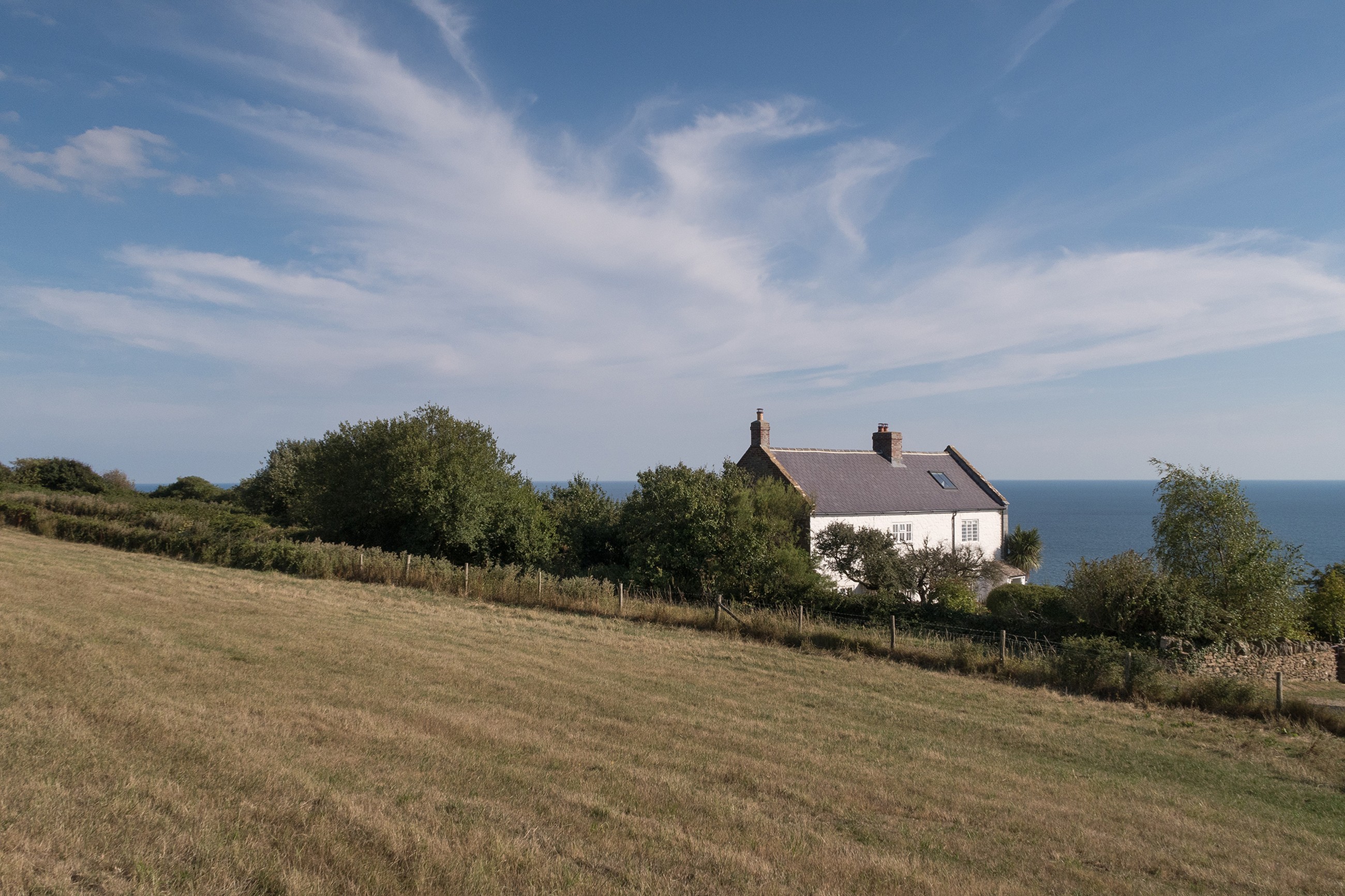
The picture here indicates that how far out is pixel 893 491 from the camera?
4078 centimetres

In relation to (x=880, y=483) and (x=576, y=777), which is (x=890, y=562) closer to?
(x=880, y=483)

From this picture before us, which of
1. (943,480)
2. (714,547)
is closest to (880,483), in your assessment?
(943,480)

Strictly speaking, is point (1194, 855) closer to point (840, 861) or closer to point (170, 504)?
point (840, 861)

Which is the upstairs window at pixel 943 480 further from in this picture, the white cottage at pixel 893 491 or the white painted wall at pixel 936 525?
the white painted wall at pixel 936 525

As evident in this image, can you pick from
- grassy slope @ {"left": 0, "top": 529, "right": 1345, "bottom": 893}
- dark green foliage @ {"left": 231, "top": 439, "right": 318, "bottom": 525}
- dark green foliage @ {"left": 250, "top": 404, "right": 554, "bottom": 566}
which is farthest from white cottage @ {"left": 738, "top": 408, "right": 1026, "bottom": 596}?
dark green foliage @ {"left": 231, "top": 439, "right": 318, "bottom": 525}

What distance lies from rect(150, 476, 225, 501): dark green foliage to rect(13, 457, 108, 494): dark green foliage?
16.0 ft

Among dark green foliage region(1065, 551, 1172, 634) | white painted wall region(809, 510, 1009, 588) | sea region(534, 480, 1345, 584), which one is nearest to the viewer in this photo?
dark green foliage region(1065, 551, 1172, 634)

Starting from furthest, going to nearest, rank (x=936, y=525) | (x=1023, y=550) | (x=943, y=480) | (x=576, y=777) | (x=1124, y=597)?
(x=943, y=480) < (x=1023, y=550) < (x=936, y=525) < (x=1124, y=597) < (x=576, y=777)

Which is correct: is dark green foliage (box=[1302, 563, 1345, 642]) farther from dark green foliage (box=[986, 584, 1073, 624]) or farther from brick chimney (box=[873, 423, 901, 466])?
brick chimney (box=[873, 423, 901, 466])

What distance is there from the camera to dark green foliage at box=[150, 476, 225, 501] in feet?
199

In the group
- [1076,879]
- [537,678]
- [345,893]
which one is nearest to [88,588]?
[537,678]

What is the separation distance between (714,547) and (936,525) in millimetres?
→ 18465

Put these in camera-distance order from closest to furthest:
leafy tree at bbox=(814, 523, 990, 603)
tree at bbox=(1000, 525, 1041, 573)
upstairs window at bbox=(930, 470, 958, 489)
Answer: leafy tree at bbox=(814, 523, 990, 603) < tree at bbox=(1000, 525, 1041, 573) < upstairs window at bbox=(930, 470, 958, 489)

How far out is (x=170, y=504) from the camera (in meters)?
43.2
